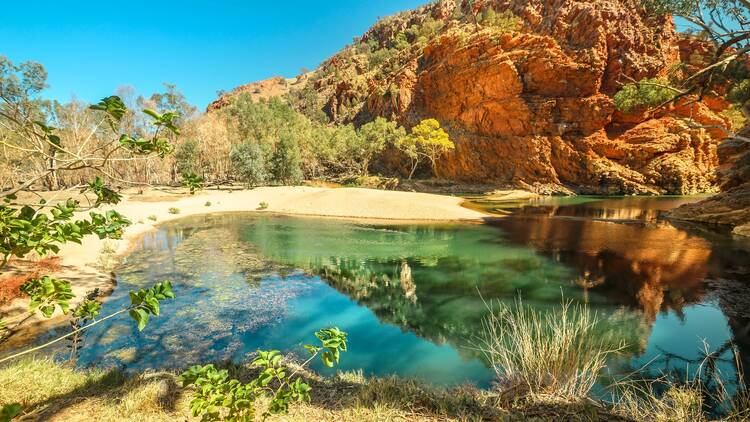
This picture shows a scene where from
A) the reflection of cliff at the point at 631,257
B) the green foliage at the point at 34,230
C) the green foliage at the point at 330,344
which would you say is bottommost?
the reflection of cliff at the point at 631,257

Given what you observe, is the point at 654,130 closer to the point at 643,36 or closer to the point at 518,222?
the point at 643,36

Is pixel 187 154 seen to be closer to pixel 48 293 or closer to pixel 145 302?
pixel 48 293

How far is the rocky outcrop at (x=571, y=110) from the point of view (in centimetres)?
4362

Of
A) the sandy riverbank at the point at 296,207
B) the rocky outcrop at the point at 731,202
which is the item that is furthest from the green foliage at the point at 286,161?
the rocky outcrop at the point at 731,202

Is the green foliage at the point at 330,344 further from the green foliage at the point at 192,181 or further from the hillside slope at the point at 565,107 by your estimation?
the hillside slope at the point at 565,107

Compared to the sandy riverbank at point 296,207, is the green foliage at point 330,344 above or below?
above

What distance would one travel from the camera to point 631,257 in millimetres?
13961

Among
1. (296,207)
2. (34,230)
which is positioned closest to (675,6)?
(34,230)

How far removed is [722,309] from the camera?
8891mm

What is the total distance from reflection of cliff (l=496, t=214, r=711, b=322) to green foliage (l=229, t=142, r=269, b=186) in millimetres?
34767

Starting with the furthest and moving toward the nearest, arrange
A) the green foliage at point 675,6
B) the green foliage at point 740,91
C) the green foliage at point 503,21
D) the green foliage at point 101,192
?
the green foliage at point 503,21 → the green foliage at point 740,91 → the green foliage at point 675,6 → the green foliage at point 101,192

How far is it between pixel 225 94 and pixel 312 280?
5565 inches

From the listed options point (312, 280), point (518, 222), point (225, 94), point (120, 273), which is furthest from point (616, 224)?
point (225, 94)

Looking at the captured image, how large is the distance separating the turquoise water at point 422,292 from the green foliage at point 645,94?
6.50 meters
